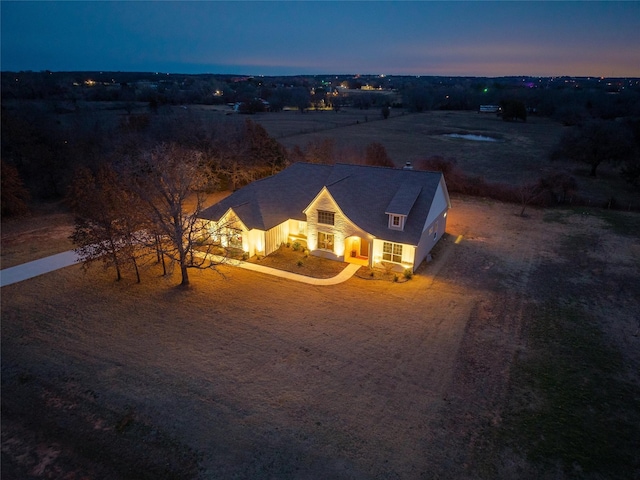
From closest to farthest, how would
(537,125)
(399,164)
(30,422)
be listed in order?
(30,422) < (399,164) < (537,125)

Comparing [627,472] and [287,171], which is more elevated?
[287,171]

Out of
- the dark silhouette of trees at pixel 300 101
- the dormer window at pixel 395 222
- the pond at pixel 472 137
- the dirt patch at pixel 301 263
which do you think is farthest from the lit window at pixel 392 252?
the dark silhouette of trees at pixel 300 101

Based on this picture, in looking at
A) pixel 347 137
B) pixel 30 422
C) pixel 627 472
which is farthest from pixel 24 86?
pixel 627 472

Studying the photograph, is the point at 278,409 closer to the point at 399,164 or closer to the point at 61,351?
the point at 61,351

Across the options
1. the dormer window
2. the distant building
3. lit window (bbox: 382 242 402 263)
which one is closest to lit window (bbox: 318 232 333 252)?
lit window (bbox: 382 242 402 263)

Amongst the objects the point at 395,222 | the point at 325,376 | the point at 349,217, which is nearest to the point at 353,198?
the point at 349,217

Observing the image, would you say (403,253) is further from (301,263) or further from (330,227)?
(301,263)
